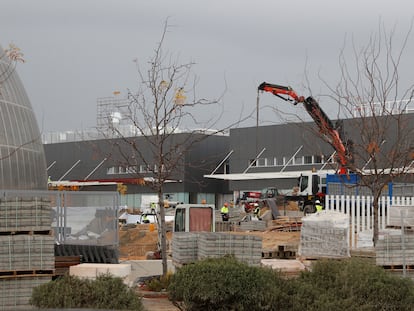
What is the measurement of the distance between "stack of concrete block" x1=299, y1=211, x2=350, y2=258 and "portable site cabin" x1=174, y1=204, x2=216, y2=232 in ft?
30.4

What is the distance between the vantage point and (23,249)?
15.1m

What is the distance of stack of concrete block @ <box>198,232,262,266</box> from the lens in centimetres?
1644

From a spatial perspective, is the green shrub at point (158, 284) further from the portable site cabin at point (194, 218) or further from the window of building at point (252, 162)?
the window of building at point (252, 162)

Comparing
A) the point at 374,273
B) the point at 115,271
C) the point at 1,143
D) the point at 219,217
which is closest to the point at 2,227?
the point at 115,271

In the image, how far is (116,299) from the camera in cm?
1138

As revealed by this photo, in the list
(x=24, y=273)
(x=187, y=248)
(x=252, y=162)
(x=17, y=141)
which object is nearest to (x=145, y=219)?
(x=17, y=141)

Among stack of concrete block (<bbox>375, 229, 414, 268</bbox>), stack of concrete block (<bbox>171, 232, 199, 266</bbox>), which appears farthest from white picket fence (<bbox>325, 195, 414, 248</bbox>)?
stack of concrete block (<bbox>171, 232, 199, 266</bbox>)

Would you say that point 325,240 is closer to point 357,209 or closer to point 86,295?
point 357,209

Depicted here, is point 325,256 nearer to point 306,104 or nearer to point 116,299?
point 116,299

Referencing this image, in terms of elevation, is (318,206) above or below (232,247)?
below

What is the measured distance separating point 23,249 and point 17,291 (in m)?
0.80

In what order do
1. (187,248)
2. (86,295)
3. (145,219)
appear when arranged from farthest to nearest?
Answer: (145,219) → (187,248) → (86,295)

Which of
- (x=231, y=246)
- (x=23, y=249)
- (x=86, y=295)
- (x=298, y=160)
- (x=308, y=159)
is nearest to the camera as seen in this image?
(x=86, y=295)

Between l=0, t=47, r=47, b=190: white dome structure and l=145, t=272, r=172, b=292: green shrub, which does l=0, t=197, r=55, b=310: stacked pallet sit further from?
l=0, t=47, r=47, b=190: white dome structure
